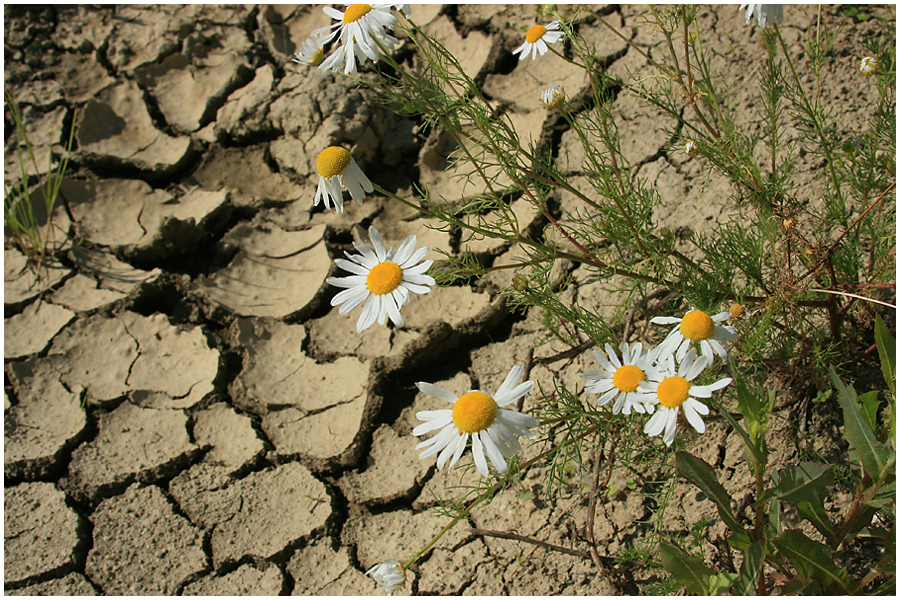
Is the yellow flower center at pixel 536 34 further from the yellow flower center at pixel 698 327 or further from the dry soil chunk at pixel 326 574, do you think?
the dry soil chunk at pixel 326 574

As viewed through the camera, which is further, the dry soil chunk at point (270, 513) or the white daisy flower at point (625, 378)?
the dry soil chunk at point (270, 513)

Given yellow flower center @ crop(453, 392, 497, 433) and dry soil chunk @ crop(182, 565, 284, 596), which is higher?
yellow flower center @ crop(453, 392, 497, 433)

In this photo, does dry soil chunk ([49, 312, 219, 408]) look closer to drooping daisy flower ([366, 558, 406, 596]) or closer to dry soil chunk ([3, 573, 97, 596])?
dry soil chunk ([3, 573, 97, 596])

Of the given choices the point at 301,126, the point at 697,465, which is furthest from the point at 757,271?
the point at 301,126

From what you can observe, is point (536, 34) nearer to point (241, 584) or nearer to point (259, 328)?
point (259, 328)

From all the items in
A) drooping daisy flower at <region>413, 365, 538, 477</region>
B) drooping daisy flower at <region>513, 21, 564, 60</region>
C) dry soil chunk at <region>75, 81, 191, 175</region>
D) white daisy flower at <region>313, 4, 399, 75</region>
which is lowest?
drooping daisy flower at <region>413, 365, 538, 477</region>

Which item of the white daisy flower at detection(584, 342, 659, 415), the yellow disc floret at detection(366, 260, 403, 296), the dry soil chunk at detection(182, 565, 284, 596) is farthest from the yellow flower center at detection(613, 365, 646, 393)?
the dry soil chunk at detection(182, 565, 284, 596)

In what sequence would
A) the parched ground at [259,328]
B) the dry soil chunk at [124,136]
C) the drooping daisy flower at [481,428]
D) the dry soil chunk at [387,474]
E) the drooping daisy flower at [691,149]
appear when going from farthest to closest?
1. the dry soil chunk at [124,136]
2. the dry soil chunk at [387,474]
3. the parched ground at [259,328]
4. the drooping daisy flower at [691,149]
5. the drooping daisy flower at [481,428]

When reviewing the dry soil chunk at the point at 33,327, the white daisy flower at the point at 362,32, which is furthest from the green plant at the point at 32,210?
the white daisy flower at the point at 362,32
